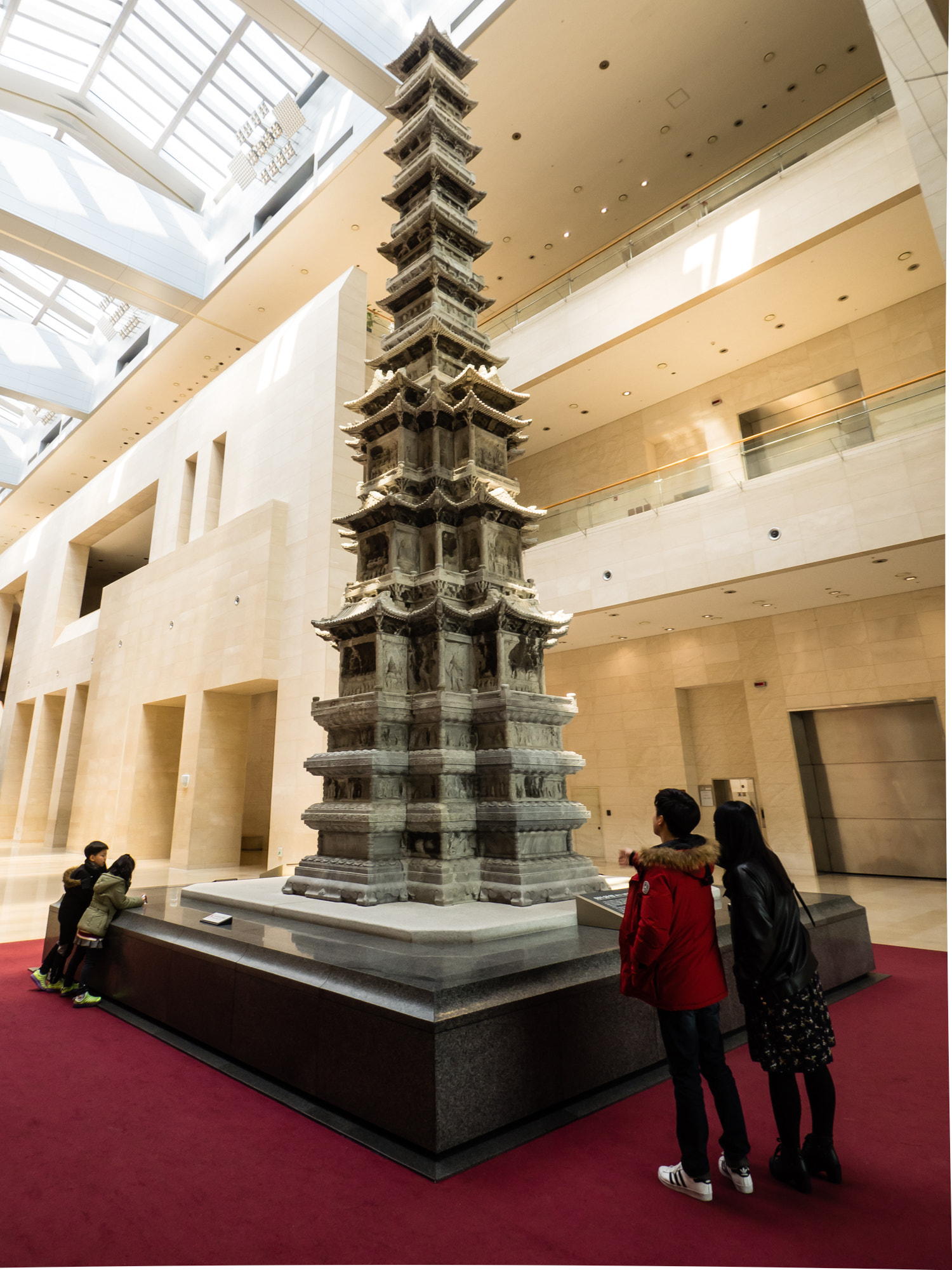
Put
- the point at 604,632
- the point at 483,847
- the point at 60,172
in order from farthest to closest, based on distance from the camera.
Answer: the point at 60,172 < the point at 604,632 < the point at 483,847

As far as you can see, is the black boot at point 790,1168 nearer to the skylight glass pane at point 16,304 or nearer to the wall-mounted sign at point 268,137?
Answer: the wall-mounted sign at point 268,137

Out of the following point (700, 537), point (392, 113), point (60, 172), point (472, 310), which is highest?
point (60, 172)

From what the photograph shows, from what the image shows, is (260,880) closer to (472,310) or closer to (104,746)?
(472,310)

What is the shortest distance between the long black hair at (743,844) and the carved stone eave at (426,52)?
11279 millimetres

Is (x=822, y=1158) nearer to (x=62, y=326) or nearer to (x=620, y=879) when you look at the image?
(x=620, y=879)

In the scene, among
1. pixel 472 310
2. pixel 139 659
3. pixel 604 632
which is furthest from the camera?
pixel 139 659

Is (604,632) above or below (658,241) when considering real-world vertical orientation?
below

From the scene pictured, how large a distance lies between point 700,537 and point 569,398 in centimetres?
643

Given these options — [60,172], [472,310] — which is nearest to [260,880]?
[472,310]

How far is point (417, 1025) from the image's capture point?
3148 millimetres

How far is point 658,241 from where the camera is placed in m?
15.1

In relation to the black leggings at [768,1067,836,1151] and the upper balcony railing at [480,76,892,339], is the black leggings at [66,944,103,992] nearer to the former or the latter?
the black leggings at [768,1067,836,1151]

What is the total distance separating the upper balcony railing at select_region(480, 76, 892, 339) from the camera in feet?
41.7

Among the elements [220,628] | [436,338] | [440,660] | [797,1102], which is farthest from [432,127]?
[220,628]
